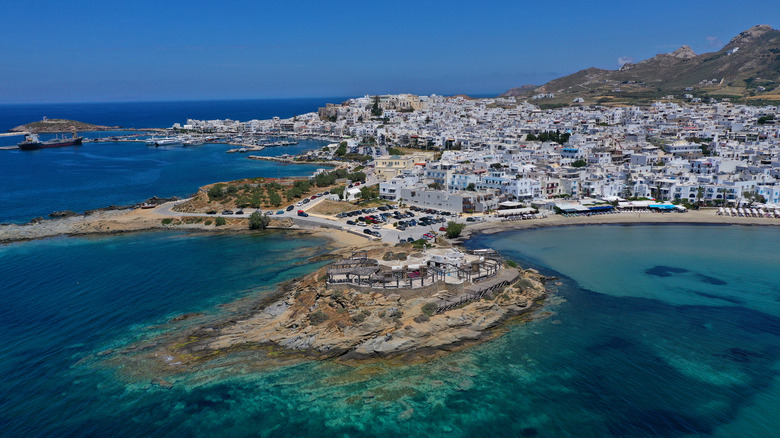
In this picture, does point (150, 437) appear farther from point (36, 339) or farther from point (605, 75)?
point (605, 75)

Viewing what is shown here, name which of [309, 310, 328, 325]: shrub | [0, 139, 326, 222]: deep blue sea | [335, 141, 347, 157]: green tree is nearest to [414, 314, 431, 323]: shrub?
[309, 310, 328, 325]: shrub

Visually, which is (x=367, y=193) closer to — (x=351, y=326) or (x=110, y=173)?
(x=351, y=326)

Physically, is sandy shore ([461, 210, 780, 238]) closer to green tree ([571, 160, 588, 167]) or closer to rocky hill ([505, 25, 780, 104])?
green tree ([571, 160, 588, 167])

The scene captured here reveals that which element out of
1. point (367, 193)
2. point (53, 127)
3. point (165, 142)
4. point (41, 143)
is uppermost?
point (53, 127)

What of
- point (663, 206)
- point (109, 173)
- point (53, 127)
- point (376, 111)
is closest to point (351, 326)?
point (663, 206)

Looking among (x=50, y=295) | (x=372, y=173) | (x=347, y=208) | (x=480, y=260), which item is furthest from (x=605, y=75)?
(x=50, y=295)

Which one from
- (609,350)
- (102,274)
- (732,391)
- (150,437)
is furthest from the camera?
(102,274)
